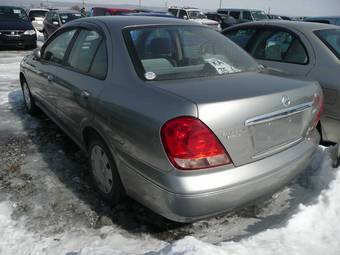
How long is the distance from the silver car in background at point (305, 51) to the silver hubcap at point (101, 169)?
2.01 meters

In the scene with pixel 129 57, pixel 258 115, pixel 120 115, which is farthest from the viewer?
pixel 129 57

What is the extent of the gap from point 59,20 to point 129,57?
44.4 feet

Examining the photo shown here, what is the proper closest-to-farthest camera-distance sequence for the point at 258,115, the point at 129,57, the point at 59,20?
1. the point at 258,115
2. the point at 129,57
3. the point at 59,20

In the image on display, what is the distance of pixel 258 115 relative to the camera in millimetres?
2564

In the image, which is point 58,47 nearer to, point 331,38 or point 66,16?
point 331,38

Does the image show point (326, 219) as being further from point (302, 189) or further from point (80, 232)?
point (80, 232)

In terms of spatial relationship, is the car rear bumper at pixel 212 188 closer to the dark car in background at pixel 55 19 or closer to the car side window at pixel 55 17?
the dark car in background at pixel 55 19

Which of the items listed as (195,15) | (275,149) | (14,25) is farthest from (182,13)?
(275,149)

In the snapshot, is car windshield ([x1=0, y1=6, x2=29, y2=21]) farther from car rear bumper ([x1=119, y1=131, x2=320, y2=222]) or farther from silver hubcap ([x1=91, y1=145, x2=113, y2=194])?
car rear bumper ([x1=119, y1=131, x2=320, y2=222])

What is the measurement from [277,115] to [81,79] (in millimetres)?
1816

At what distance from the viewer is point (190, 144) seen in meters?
2.41

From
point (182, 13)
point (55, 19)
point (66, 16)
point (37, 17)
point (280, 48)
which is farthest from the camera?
point (182, 13)

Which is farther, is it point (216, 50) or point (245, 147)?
point (216, 50)

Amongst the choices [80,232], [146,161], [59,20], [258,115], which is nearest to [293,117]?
[258,115]
